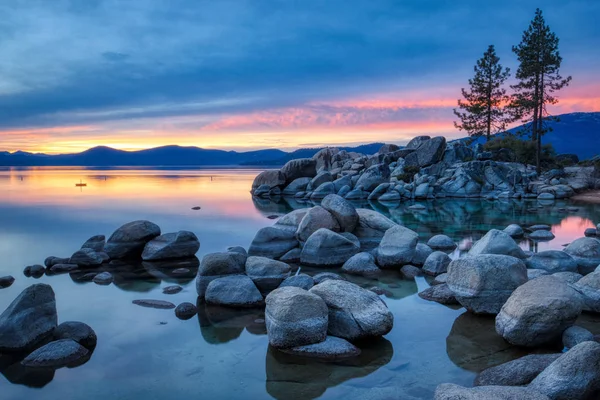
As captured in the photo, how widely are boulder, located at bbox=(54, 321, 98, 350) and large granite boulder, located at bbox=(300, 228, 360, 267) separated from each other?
7.15m

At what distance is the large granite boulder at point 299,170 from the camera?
175ft

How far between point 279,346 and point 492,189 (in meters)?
40.6

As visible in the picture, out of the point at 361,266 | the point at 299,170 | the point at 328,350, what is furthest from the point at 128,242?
the point at 299,170

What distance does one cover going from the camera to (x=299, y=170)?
176 feet

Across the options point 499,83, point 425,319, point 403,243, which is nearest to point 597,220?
point 403,243

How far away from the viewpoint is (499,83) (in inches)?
2265

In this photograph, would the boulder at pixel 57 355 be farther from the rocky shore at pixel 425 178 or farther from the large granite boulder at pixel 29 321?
the rocky shore at pixel 425 178

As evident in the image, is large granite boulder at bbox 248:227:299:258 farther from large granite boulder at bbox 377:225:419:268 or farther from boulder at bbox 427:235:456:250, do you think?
boulder at bbox 427:235:456:250

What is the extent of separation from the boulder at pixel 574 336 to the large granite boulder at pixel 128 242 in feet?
40.1

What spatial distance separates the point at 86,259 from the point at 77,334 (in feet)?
21.5

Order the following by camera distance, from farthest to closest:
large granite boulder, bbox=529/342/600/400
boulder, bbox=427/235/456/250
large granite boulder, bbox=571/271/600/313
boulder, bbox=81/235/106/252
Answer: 1. boulder, bbox=427/235/456/250
2. boulder, bbox=81/235/106/252
3. large granite boulder, bbox=571/271/600/313
4. large granite boulder, bbox=529/342/600/400

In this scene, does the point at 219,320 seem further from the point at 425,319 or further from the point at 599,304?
the point at 599,304

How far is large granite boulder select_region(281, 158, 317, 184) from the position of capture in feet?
175

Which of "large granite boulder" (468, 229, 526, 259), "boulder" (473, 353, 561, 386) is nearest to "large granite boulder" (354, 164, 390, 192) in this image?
"large granite boulder" (468, 229, 526, 259)
